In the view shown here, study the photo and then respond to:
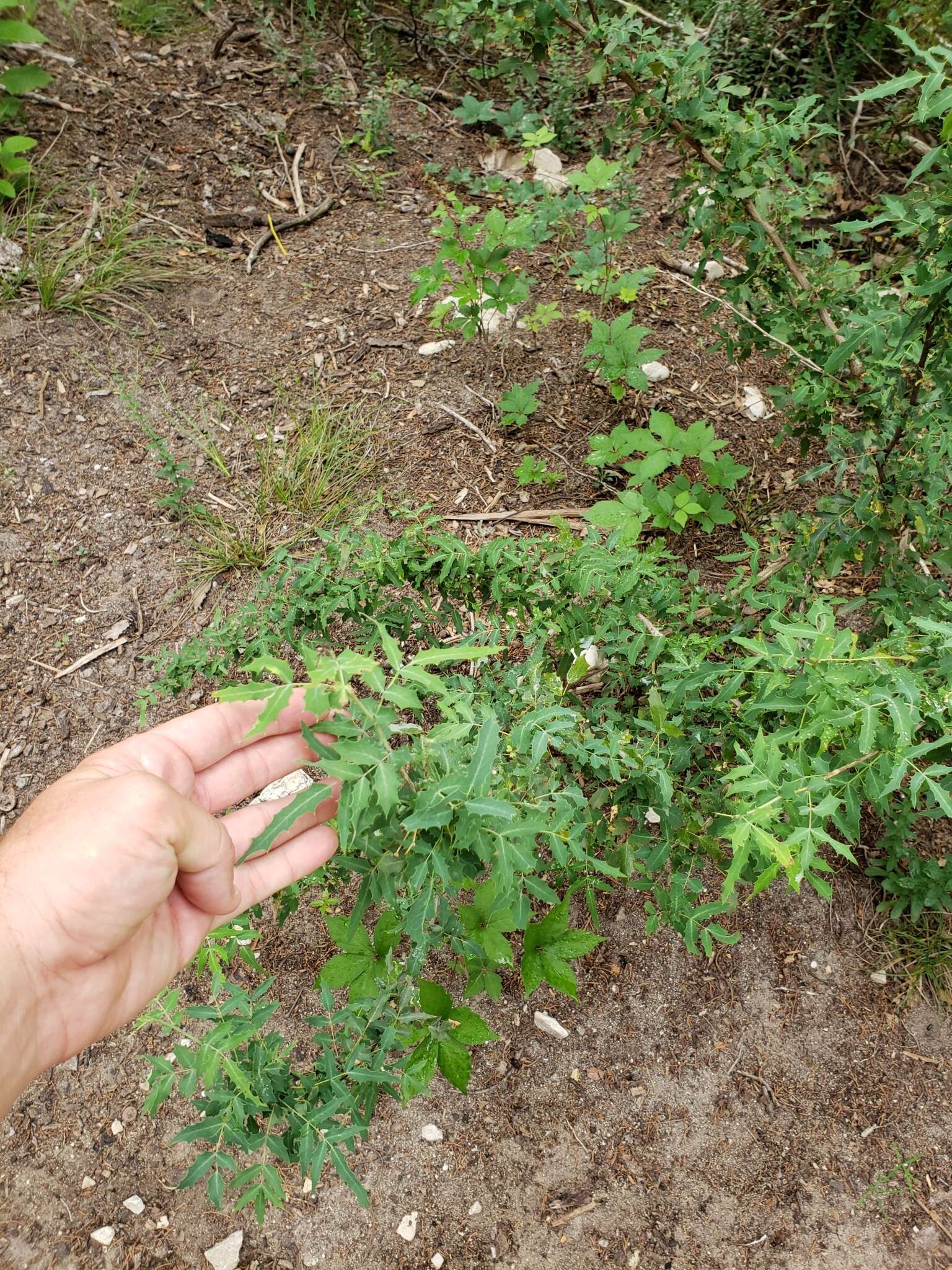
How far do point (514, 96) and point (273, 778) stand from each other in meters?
4.48

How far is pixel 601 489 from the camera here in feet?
11.1

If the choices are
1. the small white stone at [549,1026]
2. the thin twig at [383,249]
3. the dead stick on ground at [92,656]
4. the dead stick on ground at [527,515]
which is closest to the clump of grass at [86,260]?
the thin twig at [383,249]

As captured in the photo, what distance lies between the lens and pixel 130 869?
1481mm

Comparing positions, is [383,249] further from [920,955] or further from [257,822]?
[920,955]

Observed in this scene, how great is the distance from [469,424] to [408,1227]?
2.86 metres

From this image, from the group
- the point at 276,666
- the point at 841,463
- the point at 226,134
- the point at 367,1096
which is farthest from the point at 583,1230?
the point at 226,134

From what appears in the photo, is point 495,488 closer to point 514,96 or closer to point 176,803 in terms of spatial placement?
point 176,803

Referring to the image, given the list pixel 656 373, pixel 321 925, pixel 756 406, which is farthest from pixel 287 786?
pixel 756 406

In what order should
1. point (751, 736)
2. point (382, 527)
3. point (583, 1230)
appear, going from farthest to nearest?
point (382, 527), point (583, 1230), point (751, 736)

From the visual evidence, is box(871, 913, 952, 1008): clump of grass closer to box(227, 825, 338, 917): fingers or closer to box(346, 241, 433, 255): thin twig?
box(227, 825, 338, 917): fingers

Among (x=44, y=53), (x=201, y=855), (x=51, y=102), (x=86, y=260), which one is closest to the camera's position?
(x=201, y=855)

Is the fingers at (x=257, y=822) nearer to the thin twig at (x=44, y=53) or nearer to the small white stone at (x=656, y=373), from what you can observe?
the small white stone at (x=656, y=373)

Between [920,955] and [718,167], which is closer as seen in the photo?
[718,167]

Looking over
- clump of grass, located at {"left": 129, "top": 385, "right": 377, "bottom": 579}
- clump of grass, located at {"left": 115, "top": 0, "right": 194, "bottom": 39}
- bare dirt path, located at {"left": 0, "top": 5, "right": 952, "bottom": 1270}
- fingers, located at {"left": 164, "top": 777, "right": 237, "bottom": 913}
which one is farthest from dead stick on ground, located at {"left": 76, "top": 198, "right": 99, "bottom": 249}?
fingers, located at {"left": 164, "top": 777, "right": 237, "bottom": 913}
